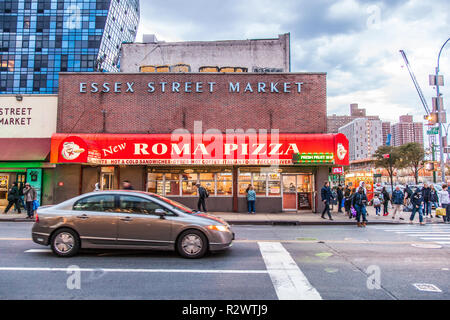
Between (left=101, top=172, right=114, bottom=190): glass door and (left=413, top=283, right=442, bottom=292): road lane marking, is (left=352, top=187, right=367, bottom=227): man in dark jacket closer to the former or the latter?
(left=413, top=283, right=442, bottom=292): road lane marking

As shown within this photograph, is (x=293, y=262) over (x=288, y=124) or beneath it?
beneath

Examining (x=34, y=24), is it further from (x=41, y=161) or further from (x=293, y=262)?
(x=293, y=262)

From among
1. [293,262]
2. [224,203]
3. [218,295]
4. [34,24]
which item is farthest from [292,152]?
[34,24]

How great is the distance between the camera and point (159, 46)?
78.9 feet

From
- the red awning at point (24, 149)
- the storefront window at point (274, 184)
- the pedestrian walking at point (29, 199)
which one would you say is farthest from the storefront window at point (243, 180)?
the red awning at point (24, 149)

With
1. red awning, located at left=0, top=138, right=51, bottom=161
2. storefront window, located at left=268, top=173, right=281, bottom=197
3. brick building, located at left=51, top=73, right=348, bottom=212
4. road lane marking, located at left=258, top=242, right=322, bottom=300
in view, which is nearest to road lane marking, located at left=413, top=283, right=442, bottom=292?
road lane marking, located at left=258, top=242, right=322, bottom=300

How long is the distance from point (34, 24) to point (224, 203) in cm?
7925

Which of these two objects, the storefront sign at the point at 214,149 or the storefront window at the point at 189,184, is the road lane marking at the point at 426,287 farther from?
the storefront window at the point at 189,184

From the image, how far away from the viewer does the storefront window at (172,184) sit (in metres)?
18.3

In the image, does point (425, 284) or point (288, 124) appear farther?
point (288, 124)

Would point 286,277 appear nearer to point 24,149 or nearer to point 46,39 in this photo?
point 24,149

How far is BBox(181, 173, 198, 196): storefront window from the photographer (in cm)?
1825

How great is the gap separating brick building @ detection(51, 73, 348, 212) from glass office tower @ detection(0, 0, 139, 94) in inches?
2490

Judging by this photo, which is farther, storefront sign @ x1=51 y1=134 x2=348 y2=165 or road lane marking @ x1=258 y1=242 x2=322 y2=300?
storefront sign @ x1=51 y1=134 x2=348 y2=165
